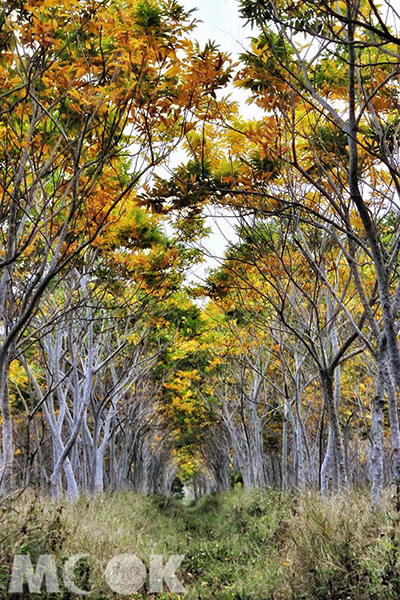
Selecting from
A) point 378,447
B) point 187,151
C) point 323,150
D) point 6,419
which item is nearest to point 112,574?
point 6,419

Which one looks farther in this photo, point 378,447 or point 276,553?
point 276,553

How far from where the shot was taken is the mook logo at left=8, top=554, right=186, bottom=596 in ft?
13.2

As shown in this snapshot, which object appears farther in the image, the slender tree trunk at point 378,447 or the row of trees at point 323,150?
the slender tree trunk at point 378,447

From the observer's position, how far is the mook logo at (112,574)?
4012mm

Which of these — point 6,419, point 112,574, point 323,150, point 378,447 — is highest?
point 323,150

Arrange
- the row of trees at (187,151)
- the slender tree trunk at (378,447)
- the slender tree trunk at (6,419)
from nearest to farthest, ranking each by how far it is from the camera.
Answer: the row of trees at (187,151), the slender tree trunk at (6,419), the slender tree trunk at (378,447)

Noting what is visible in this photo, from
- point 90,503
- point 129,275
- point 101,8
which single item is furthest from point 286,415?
point 101,8

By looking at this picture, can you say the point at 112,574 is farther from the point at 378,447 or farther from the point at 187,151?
the point at 187,151

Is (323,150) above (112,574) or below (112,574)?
above

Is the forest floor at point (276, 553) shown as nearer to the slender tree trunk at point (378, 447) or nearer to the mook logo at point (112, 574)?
the mook logo at point (112, 574)

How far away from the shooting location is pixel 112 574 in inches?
201

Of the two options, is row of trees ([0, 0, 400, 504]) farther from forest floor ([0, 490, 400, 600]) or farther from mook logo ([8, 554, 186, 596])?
mook logo ([8, 554, 186, 596])

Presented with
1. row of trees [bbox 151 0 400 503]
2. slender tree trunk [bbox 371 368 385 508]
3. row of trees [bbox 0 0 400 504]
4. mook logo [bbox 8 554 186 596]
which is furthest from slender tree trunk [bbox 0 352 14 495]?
slender tree trunk [bbox 371 368 385 508]

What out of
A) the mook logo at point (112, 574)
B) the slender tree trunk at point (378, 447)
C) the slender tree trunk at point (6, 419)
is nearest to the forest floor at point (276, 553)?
the mook logo at point (112, 574)
